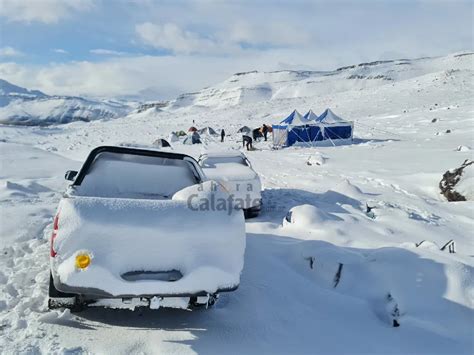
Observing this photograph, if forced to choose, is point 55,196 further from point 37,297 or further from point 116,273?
point 116,273

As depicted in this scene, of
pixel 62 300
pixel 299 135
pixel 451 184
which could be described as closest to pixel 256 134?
pixel 299 135

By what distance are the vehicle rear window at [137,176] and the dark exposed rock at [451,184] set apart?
24.7ft

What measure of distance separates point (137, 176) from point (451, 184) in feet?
27.8

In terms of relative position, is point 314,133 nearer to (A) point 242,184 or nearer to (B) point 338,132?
(B) point 338,132

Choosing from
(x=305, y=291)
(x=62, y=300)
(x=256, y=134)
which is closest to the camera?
(x=62, y=300)

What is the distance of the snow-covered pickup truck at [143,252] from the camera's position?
122 inches

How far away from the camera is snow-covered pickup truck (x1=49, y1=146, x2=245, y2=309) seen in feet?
10.1

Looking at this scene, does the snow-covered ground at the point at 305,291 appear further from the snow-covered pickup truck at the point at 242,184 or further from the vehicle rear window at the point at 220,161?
the vehicle rear window at the point at 220,161

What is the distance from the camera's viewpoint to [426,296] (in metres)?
4.28

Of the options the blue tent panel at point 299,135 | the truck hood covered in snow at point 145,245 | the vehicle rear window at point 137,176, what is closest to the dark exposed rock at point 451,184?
the vehicle rear window at point 137,176

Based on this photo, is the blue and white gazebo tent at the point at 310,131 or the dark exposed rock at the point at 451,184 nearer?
the dark exposed rock at the point at 451,184

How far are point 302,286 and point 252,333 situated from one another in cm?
117

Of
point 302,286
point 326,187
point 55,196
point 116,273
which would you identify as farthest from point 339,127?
point 116,273

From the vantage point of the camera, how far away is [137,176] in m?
5.37
